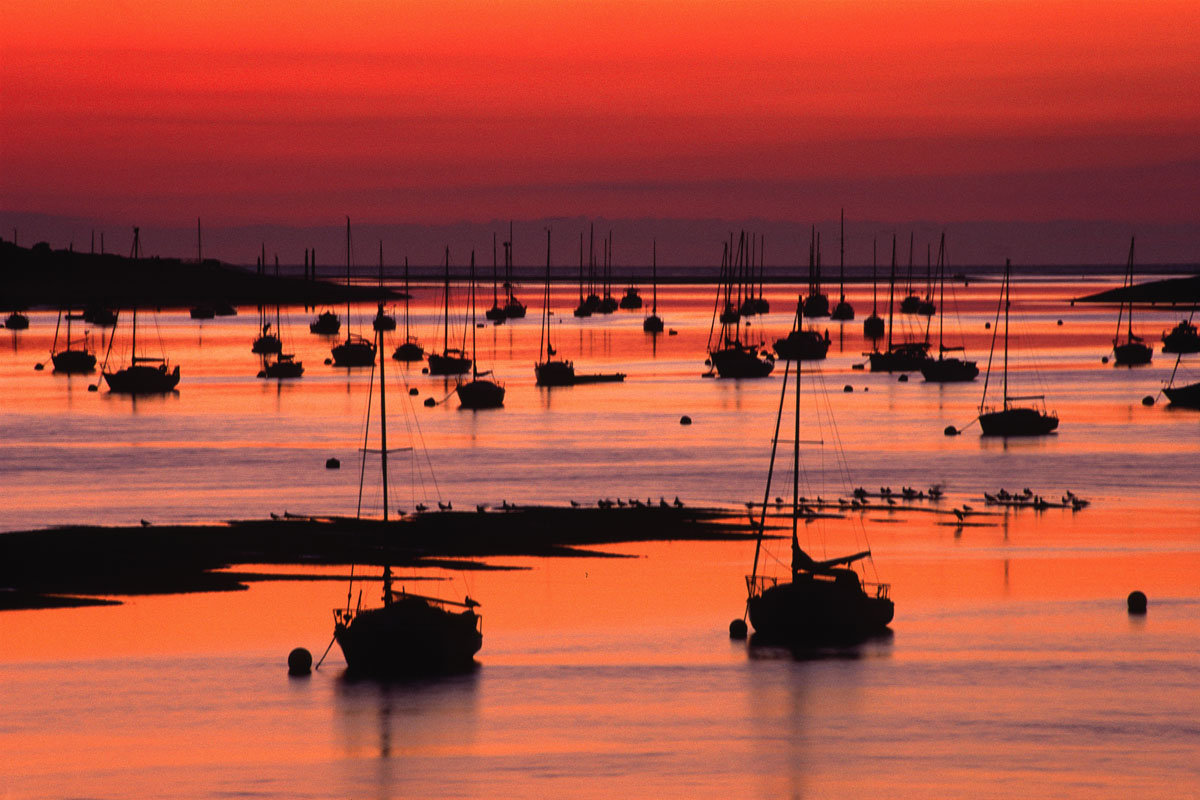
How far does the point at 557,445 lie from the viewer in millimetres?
91062

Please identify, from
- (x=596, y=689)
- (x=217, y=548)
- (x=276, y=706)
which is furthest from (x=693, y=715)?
(x=217, y=548)

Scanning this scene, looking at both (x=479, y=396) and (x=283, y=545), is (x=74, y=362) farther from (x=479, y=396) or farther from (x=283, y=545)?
(x=283, y=545)

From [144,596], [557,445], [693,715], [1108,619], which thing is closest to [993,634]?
[1108,619]

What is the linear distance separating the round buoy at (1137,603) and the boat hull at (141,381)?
90370 mm

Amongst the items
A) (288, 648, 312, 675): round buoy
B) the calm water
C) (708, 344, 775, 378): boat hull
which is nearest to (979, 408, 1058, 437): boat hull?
the calm water

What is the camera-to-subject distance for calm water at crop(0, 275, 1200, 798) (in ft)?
117

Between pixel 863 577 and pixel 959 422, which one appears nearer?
pixel 863 577

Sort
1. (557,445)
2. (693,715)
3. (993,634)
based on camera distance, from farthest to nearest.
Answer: (557,445) → (993,634) → (693,715)

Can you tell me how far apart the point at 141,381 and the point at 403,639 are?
90291mm

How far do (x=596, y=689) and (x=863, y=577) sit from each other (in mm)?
14253

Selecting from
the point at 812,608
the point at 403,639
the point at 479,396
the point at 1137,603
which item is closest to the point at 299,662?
the point at 403,639

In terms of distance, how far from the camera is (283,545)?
5822 cm

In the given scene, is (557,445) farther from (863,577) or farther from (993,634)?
(993,634)

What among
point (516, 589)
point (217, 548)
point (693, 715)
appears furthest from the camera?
point (217, 548)
